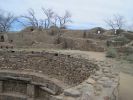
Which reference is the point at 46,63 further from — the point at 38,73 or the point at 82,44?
the point at 82,44

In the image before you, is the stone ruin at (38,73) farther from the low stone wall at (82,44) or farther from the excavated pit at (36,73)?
the low stone wall at (82,44)

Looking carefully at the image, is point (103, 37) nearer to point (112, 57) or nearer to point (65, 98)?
point (112, 57)

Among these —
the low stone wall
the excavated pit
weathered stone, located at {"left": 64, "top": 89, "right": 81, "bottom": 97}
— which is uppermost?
the low stone wall

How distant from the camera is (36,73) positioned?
13891 millimetres

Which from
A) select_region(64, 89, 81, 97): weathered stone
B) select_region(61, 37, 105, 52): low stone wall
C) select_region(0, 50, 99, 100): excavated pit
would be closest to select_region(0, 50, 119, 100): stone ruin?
select_region(0, 50, 99, 100): excavated pit

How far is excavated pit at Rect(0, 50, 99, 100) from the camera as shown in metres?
11.9

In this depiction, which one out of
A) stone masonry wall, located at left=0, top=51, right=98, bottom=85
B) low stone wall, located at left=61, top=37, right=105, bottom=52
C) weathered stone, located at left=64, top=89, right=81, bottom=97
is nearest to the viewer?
weathered stone, located at left=64, top=89, right=81, bottom=97

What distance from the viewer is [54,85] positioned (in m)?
12.2

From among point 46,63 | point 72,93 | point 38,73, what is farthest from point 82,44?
point 72,93

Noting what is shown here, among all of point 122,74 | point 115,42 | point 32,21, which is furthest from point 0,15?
point 122,74

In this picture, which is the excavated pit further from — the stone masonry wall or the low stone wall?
the low stone wall

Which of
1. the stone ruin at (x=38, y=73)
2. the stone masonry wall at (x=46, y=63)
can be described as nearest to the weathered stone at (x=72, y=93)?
the stone ruin at (x=38, y=73)

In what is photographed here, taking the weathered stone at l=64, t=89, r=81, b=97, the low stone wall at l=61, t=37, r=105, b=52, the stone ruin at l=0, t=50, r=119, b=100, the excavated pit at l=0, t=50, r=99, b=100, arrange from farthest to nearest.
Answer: the low stone wall at l=61, t=37, r=105, b=52, the excavated pit at l=0, t=50, r=99, b=100, the stone ruin at l=0, t=50, r=119, b=100, the weathered stone at l=64, t=89, r=81, b=97

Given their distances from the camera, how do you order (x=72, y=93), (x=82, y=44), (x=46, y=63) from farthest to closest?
(x=82, y=44)
(x=46, y=63)
(x=72, y=93)
